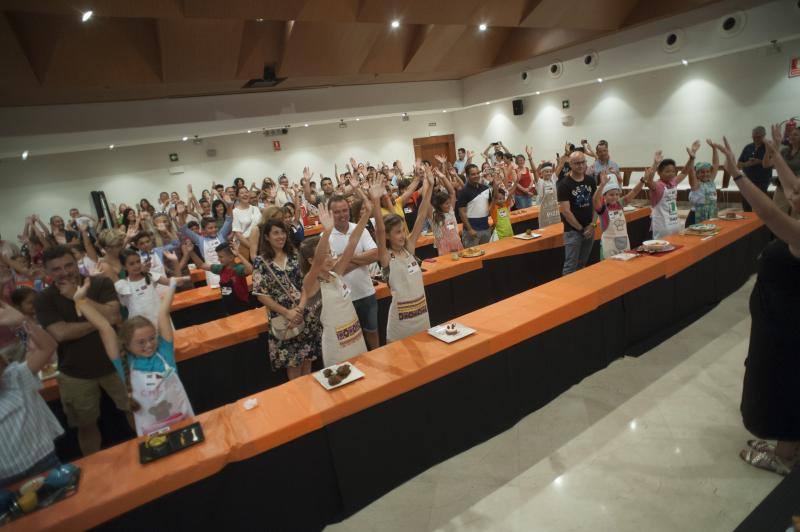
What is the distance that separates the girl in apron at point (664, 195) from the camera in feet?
15.2

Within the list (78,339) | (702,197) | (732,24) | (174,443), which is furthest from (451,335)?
(732,24)

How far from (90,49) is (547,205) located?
7.57m

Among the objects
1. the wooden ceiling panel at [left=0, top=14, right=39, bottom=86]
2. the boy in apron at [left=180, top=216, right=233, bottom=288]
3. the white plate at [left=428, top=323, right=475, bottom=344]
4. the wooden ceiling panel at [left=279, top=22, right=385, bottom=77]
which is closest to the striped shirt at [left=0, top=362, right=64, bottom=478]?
the white plate at [left=428, top=323, right=475, bottom=344]

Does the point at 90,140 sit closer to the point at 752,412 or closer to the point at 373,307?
the point at 373,307

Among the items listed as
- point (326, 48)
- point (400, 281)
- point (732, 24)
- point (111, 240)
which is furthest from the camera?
point (326, 48)

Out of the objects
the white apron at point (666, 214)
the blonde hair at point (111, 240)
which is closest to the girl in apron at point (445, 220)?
the white apron at point (666, 214)

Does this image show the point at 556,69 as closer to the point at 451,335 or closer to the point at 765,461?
the point at 451,335

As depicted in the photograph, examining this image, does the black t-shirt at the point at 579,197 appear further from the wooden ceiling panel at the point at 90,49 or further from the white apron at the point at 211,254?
the wooden ceiling panel at the point at 90,49

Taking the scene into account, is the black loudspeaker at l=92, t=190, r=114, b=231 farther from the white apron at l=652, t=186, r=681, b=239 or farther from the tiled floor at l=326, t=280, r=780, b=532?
the white apron at l=652, t=186, r=681, b=239

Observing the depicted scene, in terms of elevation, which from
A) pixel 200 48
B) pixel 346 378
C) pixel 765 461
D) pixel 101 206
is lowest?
pixel 765 461

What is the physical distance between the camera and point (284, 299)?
10.2 feet

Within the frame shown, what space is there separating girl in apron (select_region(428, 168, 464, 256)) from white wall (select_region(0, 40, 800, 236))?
24.5 feet

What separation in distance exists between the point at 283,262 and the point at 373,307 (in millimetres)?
821

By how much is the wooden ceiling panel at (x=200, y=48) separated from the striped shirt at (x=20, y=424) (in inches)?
257
